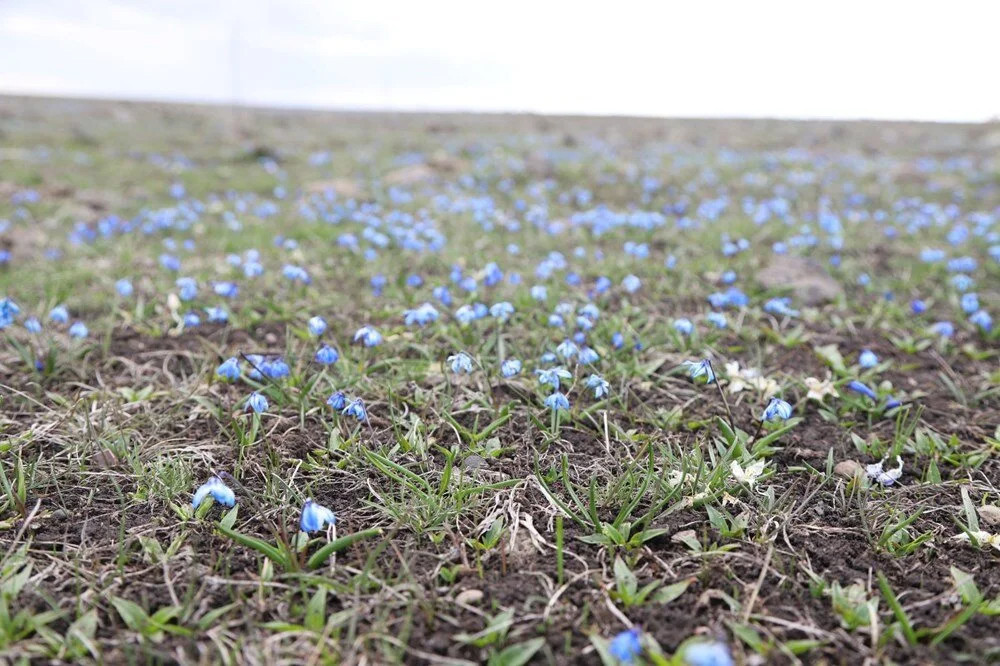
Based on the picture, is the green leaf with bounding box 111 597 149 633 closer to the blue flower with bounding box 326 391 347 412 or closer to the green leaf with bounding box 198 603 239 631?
the green leaf with bounding box 198 603 239 631

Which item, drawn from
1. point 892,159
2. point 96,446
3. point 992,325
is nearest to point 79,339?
point 96,446

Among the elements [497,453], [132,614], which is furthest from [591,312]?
[132,614]

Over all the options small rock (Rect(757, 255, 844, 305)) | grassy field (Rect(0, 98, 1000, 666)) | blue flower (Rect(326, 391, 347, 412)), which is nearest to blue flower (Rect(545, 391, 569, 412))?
grassy field (Rect(0, 98, 1000, 666))

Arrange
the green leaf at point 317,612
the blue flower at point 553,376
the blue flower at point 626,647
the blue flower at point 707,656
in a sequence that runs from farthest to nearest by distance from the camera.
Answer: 1. the blue flower at point 553,376
2. the green leaf at point 317,612
3. the blue flower at point 626,647
4. the blue flower at point 707,656

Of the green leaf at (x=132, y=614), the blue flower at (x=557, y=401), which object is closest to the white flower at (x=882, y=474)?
the blue flower at (x=557, y=401)

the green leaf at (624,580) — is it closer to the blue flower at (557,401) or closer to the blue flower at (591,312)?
the blue flower at (557,401)

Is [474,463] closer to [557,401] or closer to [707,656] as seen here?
[557,401]

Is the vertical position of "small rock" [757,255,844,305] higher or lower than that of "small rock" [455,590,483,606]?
higher

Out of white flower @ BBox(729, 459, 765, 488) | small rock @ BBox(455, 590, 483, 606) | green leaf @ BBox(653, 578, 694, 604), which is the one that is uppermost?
white flower @ BBox(729, 459, 765, 488)
